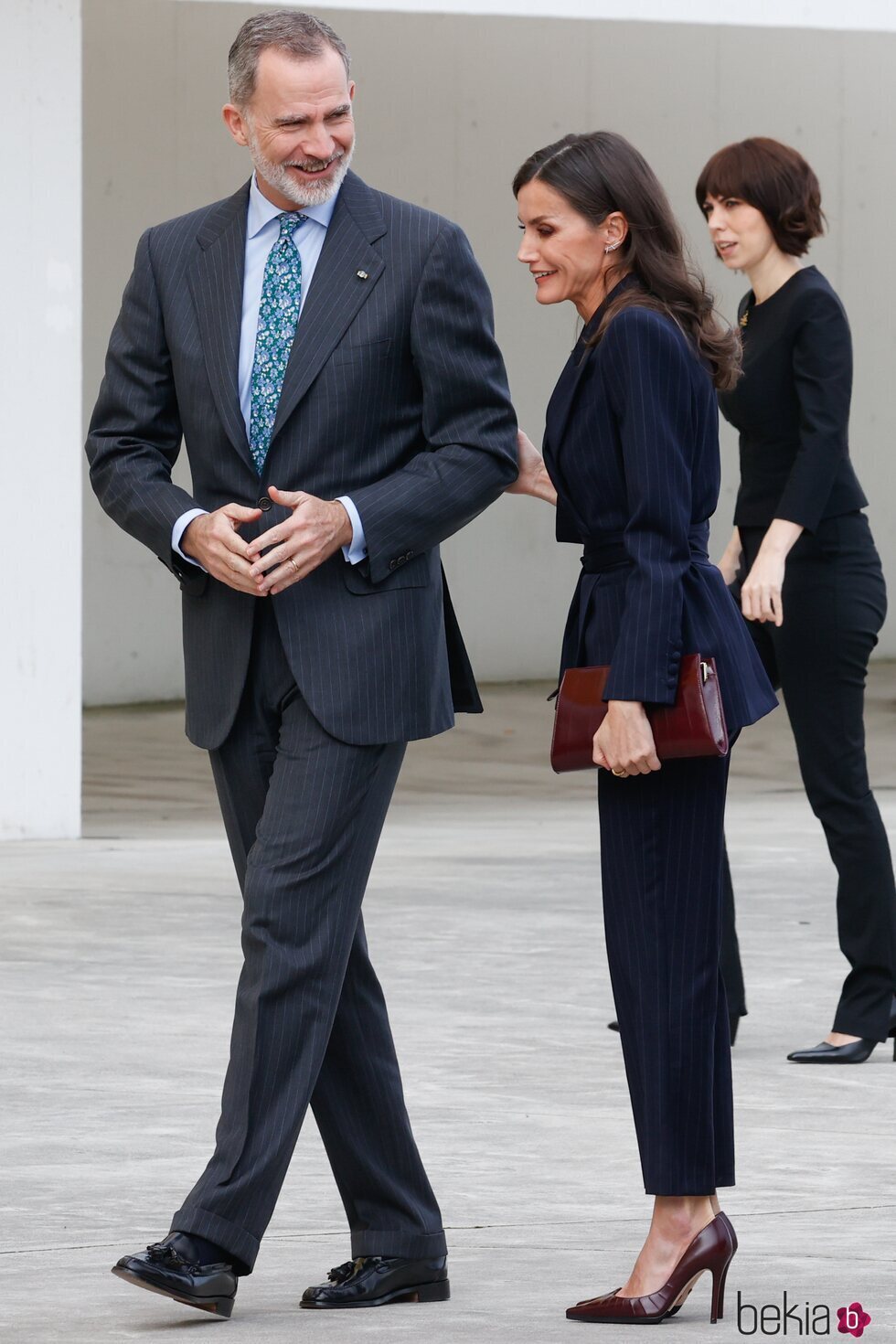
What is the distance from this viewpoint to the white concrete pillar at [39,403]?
9.04 m

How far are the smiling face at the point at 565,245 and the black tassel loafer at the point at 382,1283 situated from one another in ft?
4.44

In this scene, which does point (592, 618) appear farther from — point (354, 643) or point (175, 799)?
point (175, 799)

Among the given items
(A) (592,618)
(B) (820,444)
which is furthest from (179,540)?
(B) (820,444)

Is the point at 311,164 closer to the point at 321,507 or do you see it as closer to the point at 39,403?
the point at 321,507

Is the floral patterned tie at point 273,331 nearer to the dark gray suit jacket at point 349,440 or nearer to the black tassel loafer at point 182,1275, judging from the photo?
the dark gray suit jacket at point 349,440

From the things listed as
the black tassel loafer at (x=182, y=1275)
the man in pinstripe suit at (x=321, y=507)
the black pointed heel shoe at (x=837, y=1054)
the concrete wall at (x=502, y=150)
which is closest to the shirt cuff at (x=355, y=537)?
the man in pinstripe suit at (x=321, y=507)

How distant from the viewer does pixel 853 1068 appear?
529 cm

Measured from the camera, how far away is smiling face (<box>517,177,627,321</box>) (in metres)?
3.40

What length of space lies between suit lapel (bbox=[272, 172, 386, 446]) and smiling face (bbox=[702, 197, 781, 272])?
1913 millimetres

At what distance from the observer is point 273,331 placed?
3.48 m

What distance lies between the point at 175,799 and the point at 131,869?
2944mm

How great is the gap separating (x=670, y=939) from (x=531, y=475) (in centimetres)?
70

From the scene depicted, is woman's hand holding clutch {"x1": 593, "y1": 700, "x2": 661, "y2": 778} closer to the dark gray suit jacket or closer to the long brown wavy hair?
the dark gray suit jacket

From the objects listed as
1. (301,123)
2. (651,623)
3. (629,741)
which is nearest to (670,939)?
(629,741)
